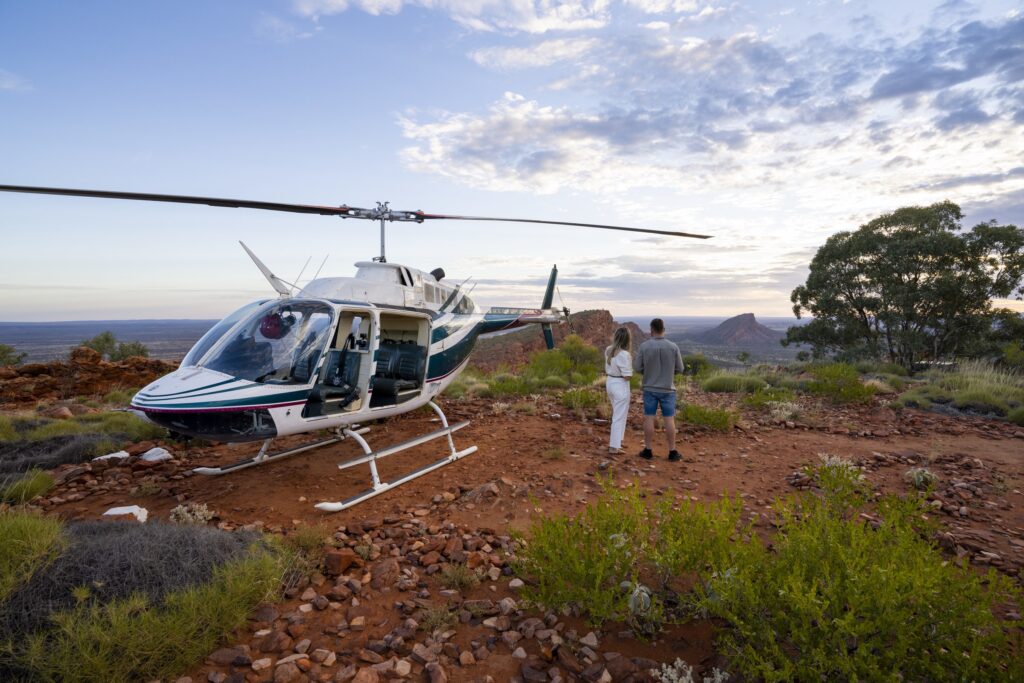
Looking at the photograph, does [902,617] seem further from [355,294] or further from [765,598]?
[355,294]

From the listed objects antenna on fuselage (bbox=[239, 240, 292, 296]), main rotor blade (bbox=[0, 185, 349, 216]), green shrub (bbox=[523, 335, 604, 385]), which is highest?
main rotor blade (bbox=[0, 185, 349, 216])

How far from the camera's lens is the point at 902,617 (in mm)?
2426

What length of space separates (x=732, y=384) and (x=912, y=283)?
1209cm

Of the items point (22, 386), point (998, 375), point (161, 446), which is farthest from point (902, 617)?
point (22, 386)

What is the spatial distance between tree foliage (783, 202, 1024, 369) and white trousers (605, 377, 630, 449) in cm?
1899

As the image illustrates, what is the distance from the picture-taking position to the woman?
723 cm

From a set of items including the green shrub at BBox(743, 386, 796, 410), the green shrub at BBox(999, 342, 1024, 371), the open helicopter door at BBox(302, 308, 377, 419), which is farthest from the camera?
the green shrub at BBox(999, 342, 1024, 371)

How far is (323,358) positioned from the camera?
5539 mm

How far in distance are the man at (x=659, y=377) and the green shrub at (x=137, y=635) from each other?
18.3ft

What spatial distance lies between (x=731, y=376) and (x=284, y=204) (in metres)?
13.4

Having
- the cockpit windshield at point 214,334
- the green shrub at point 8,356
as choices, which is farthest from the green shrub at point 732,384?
the green shrub at point 8,356

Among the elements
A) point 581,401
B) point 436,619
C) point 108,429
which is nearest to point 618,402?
point 581,401

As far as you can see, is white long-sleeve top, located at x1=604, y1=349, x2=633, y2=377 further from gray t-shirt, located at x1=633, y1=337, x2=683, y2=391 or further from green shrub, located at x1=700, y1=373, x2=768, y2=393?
green shrub, located at x1=700, y1=373, x2=768, y2=393

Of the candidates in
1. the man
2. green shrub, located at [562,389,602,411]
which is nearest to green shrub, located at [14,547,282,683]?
the man
